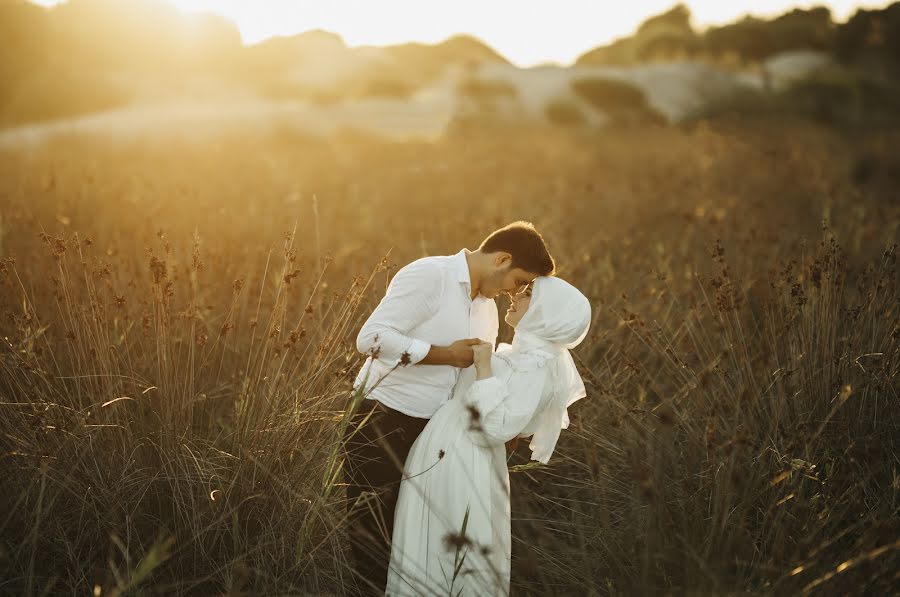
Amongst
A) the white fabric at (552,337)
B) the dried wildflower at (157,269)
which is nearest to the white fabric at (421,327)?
the white fabric at (552,337)

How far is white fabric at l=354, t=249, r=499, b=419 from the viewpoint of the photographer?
2680 millimetres

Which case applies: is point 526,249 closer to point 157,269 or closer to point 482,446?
point 482,446

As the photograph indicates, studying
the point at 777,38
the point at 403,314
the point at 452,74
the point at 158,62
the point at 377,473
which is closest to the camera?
the point at 403,314

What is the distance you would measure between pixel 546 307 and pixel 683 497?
98 centimetres

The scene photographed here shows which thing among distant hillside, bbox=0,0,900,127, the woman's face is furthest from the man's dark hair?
distant hillside, bbox=0,0,900,127

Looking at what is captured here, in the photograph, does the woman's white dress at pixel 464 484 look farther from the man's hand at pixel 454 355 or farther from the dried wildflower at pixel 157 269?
the dried wildflower at pixel 157 269

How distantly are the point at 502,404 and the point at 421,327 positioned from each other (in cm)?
46

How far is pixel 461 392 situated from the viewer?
291 cm

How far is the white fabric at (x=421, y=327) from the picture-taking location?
2.68 m

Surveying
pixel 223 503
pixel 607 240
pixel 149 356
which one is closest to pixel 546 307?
pixel 223 503

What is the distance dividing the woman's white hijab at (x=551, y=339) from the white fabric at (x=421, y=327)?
24cm

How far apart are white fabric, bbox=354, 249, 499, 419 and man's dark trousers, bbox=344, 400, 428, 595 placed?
0.07 meters

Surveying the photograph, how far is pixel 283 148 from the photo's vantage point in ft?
52.1

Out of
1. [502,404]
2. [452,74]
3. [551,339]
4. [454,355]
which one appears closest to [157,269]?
[454,355]
